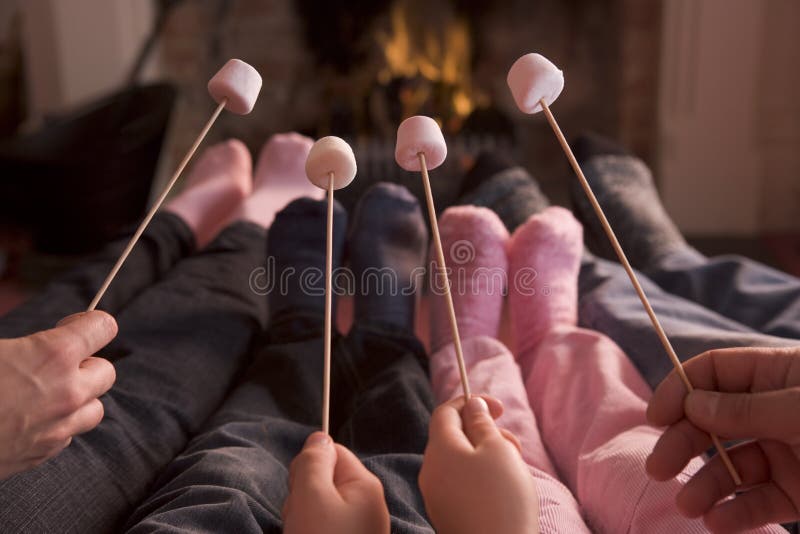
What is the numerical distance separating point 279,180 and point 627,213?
0.54 m

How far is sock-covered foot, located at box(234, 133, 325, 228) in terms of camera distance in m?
1.13

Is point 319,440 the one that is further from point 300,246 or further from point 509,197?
point 509,197

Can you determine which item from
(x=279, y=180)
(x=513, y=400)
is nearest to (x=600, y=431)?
(x=513, y=400)

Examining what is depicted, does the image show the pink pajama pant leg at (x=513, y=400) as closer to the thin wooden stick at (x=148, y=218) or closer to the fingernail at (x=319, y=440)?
the fingernail at (x=319, y=440)

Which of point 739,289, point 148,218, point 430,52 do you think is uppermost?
point 148,218

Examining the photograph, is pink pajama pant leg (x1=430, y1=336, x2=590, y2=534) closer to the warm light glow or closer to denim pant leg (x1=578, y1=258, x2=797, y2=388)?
denim pant leg (x1=578, y1=258, x2=797, y2=388)

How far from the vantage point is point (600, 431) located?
605 millimetres

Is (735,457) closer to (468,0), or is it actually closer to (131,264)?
(131,264)

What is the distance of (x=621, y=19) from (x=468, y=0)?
482 millimetres

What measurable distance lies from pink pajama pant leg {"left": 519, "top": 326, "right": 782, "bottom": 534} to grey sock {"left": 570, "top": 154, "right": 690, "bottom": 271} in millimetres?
314

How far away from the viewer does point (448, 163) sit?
221 centimetres

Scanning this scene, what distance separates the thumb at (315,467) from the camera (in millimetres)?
418

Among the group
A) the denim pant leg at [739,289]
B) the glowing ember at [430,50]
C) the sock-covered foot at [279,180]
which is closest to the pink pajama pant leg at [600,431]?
the denim pant leg at [739,289]

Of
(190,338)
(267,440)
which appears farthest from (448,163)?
(267,440)
